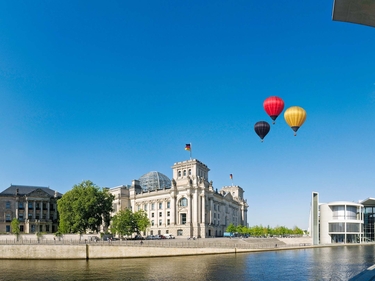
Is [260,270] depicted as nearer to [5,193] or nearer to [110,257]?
[110,257]

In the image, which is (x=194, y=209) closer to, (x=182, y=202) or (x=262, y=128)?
(x=182, y=202)

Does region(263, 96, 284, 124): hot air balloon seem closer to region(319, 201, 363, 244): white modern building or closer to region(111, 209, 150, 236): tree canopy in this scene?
region(111, 209, 150, 236): tree canopy

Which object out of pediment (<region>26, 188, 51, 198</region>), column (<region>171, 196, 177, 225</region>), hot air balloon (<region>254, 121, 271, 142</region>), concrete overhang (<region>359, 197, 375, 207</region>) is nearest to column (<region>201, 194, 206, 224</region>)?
column (<region>171, 196, 177, 225</region>)

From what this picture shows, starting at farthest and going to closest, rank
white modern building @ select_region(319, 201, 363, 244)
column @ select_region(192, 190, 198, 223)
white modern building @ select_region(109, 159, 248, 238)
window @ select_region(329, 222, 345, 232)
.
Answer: white modern building @ select_region(319, 201, 363, 244), window @ select_region(329, 222, 345, 232), white modern building @ select_region(109, 159, 248, 238), column @ select_region(192, 190, 198, 223)

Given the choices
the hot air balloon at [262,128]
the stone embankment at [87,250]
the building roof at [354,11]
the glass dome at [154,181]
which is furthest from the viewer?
the glass dome at [154,181]

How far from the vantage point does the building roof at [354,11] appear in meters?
11.2

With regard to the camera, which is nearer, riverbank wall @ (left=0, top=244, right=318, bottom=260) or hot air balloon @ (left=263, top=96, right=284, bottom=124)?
hot air balloon @ (left=263, top=96, right=284, bottom=124)

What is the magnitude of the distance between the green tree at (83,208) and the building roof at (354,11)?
100m

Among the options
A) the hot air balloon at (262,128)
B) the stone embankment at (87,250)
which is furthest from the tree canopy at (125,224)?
the hot air balloon at (262,128)

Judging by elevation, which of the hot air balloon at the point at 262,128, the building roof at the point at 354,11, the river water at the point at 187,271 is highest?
the hot air balloon at the point at 262,128

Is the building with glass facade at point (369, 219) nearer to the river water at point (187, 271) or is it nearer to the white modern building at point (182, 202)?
the white modern building at point (182, 202)

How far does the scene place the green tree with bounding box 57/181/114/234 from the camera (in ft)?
350

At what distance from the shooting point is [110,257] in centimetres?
7925

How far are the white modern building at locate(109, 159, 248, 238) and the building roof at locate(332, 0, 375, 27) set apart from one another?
122212 millimetres
